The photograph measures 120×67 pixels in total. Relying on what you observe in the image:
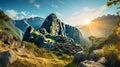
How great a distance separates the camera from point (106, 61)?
57469mm

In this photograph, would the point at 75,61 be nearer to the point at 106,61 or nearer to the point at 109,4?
the point at 106,61

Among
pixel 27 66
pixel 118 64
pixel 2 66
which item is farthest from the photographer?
pixel 27 66

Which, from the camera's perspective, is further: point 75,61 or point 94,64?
point 75,61

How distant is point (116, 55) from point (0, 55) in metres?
43.6

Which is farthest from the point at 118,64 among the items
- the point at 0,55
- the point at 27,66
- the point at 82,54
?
the point at 0,55

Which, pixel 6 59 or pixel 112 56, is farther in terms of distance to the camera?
pixel 6 59

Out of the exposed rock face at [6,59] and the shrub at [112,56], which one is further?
the exposed rock face at [6,59]

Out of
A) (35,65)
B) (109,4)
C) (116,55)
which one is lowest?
(35,65)

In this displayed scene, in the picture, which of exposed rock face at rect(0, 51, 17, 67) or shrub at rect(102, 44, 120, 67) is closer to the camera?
shrub at rect(102, 44, 120, 67)

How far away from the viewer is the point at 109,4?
159ft

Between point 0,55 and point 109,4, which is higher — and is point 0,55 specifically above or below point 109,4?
below

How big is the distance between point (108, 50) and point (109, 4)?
16495 mm

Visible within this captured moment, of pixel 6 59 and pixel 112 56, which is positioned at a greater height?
pixel 112 56

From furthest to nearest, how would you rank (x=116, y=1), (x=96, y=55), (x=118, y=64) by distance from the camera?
(x=96, y=55)
(x=118, y=64)
(x=116, y=1)
